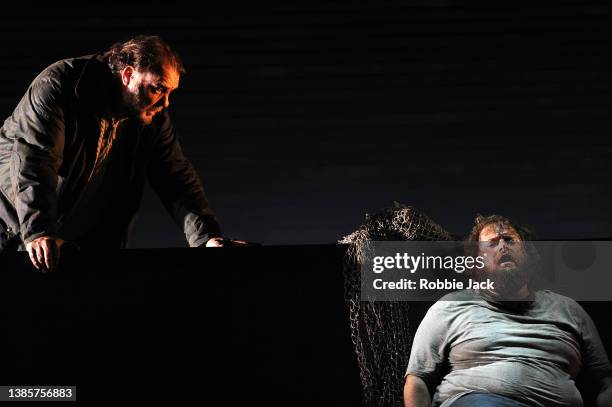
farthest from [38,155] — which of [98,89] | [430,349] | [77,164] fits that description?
[430,349]

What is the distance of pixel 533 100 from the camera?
4828 millimetres

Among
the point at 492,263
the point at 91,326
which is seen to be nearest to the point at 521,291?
the point at 492,263

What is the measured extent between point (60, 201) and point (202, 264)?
65cm

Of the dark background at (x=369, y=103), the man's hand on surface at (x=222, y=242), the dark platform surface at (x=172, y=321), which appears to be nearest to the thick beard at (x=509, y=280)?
the dark platform surface at (x=172, y=321)

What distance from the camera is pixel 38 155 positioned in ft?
10.1

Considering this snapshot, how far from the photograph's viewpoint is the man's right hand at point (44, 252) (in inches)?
114

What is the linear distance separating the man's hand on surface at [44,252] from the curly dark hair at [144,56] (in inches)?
26.2

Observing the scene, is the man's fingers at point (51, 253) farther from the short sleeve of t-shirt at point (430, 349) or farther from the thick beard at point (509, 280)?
the thick beard at point (509, 280)

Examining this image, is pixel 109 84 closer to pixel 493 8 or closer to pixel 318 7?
pixel 318 7

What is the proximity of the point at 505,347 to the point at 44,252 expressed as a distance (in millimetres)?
1466

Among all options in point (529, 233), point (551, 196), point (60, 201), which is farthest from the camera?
point (551, 196)

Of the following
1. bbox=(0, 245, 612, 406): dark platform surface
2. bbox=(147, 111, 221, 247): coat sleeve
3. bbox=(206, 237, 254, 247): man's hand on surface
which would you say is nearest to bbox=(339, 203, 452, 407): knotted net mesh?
bbox=(0, 245, 612, 406): dark platform surface

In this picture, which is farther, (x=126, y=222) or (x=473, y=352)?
(x=126, y=222)

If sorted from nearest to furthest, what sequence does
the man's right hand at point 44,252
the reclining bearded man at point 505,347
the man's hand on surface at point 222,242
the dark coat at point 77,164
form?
the reclining bearded man at point 505,347 → the man's right hand at point 44,252 → the dark coat at point 77,164 → the man's hand on surface at point 222,242
